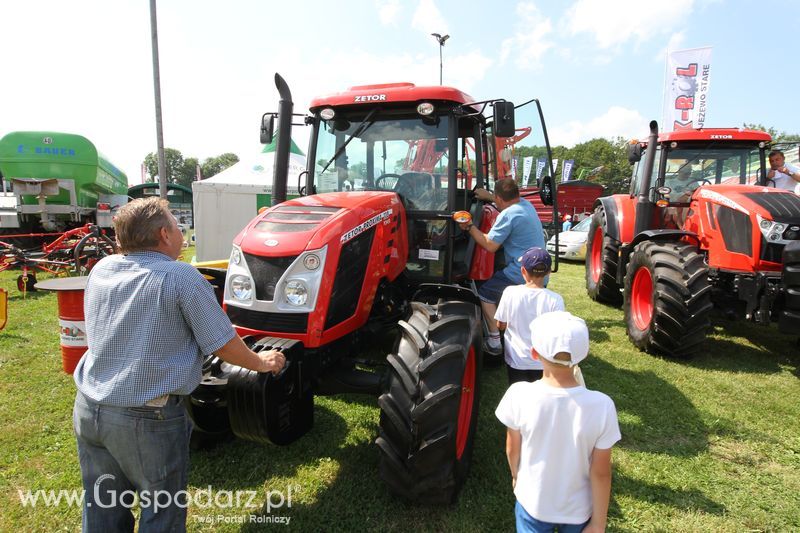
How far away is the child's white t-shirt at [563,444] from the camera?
1590 millimetres

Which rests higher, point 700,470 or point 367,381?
point 367,381

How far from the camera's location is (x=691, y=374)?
4.51m

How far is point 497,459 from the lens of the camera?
3031mm

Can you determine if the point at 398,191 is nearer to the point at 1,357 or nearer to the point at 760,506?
the point at 760,506

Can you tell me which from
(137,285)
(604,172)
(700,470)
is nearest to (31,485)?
(137,285)

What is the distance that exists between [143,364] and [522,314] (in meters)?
2.03

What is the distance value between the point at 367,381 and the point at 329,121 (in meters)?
2.23

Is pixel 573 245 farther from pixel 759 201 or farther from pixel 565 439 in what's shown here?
pixel 565 439

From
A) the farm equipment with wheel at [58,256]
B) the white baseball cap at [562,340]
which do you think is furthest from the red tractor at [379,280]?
the farm equipment with wheel at [58,256]

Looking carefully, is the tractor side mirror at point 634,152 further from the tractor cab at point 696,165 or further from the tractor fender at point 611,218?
the tractor fender at point 611,218

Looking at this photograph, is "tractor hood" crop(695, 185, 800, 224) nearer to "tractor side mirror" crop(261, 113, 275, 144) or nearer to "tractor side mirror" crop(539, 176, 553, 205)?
"tractor side mirror" crop(539, 176, 553, 205)

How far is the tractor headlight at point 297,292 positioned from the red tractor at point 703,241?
3.63m

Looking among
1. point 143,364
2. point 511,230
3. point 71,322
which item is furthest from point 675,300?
point 71,322

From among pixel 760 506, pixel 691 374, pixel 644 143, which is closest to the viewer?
pixel 760 506
